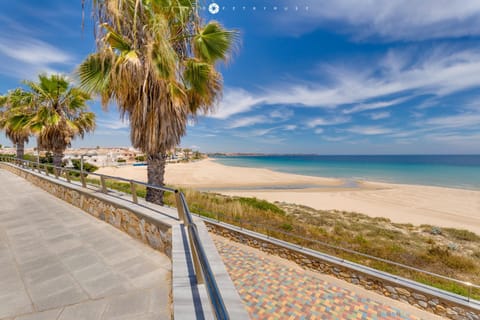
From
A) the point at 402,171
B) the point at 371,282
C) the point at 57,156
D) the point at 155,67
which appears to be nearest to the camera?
the point at 371,282

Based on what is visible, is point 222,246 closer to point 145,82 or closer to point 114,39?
point 145,82

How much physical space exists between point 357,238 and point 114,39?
31.9ft

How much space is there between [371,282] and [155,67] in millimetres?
7219

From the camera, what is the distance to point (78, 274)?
2605mm

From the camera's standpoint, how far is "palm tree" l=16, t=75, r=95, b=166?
10.0 meters

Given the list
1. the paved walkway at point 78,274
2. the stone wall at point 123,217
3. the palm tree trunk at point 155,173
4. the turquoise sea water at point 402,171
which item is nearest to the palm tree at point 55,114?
the stone wall at point 123,217

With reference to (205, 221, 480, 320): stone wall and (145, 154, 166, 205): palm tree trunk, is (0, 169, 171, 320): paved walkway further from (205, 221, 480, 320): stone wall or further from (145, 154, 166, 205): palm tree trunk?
(205, 221, 480, 320): stone wall

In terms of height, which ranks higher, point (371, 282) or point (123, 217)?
point (123, 217)

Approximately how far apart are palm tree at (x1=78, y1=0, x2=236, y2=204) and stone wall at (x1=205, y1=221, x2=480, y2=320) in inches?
141

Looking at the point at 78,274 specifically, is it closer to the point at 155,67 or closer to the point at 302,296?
the point at 302,296

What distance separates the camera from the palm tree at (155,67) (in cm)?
502

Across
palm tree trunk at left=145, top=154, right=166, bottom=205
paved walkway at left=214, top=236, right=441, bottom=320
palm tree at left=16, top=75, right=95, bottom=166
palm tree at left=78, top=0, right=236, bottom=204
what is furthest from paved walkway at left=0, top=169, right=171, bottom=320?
palm tree at left=16, top=75, right=95, bottom=166

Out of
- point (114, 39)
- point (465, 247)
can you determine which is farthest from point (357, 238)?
point (114, 39)

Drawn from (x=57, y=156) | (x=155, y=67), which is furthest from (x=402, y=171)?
(x=57, y=156)
